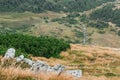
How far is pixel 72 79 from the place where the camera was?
1341 cm

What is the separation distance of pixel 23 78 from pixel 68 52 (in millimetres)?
37896

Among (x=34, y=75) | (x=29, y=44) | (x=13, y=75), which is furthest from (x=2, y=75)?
(x=29, y=44)

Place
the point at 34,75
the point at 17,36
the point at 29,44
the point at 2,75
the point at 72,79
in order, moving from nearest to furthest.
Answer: the point at 2,75
the point at 34,75
the point at 72,79
the point at 29,44
the point at 17,36

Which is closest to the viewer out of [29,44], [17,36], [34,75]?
[34,75]

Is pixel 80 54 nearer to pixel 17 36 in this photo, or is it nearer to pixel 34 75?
pixel 17 36

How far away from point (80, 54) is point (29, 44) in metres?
8.58

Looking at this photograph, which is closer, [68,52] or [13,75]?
[13,75]

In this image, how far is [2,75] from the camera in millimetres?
11398

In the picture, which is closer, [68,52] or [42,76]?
[42,76]

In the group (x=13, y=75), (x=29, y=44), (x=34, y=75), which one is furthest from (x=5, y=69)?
(x=29, y=44)

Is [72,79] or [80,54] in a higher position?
[72,79]

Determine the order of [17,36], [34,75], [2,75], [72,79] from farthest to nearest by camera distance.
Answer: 1. [17,36]
2. [72,79]
3. [34,75]
4. [2,75]

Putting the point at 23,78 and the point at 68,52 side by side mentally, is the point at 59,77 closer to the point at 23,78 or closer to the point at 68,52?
the point at 23,78

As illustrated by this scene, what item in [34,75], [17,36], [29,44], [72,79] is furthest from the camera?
[17,36]
